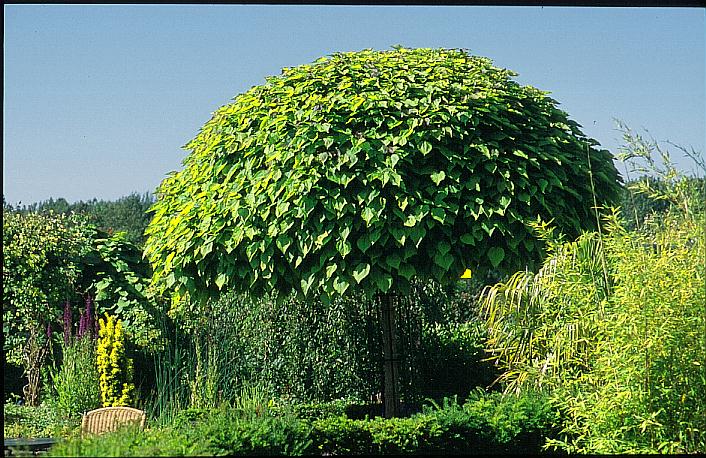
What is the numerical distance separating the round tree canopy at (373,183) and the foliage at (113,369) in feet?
8.54

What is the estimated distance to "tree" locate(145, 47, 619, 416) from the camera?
16.8ft

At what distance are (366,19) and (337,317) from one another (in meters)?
3.18

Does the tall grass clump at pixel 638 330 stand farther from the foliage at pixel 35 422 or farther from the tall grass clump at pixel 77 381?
the tall grass clump at pixel 77 381

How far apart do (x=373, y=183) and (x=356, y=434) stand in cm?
155

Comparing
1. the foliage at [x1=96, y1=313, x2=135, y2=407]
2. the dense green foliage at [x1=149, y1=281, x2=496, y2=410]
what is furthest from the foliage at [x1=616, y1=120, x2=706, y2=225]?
the foliage at [x1=96, y1=313, x2=135, y2=407]

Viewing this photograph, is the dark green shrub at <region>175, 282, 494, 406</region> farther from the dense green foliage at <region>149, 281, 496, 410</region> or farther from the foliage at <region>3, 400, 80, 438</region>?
the foliage at <region>3, 400, 80, 438</region>

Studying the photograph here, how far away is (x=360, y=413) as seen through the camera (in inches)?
268

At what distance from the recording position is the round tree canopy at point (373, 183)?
5109mm

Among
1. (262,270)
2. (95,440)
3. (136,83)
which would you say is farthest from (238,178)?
(136,83)

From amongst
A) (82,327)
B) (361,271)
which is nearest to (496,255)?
(361,271)

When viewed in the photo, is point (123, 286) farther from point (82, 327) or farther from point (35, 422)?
point (35, 422)

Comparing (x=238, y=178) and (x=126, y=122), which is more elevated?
(x=126, y=122)

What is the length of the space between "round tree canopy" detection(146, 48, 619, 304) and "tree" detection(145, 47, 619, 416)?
10 mm

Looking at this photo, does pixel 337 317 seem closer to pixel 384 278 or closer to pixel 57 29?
pixel 384 278
